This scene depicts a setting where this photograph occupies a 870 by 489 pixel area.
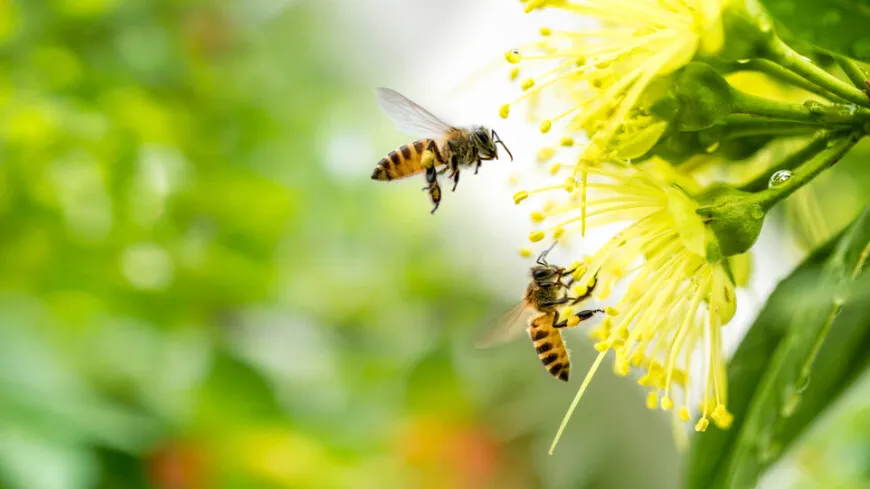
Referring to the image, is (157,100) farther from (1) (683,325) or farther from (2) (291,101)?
(1) (683,325)

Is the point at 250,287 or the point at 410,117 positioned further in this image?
the point at 250,287

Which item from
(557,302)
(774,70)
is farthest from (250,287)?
(774,70)

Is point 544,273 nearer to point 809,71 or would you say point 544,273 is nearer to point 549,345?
point 549,345

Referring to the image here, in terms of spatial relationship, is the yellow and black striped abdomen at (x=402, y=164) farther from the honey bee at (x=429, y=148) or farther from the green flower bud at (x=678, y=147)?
the green flower bud at (x=678, y=147)

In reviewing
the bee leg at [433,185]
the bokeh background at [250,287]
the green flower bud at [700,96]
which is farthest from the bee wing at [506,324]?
the green flower bud at [700,96]

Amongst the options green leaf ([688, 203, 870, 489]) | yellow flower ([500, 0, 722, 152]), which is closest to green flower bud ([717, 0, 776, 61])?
yellow flower ([500, 0, 722, 152])

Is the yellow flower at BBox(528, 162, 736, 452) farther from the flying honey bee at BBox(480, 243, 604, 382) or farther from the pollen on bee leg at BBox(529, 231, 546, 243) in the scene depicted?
the flying honey bee at BBox(480, 243, 604, 382)

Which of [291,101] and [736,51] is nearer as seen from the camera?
[736,51]

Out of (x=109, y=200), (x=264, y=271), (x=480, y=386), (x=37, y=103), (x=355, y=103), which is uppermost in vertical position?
(x=355, y=103)

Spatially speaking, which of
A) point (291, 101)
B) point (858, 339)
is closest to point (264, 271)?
point (291, 101)
